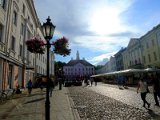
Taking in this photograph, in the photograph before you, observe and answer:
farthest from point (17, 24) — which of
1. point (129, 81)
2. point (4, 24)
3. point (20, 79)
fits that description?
point (129, 81)

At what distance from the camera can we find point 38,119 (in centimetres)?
746

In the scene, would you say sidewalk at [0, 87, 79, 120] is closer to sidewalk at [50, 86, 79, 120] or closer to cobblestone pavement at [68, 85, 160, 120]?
sidewalk at [50, 86, 79, 120]

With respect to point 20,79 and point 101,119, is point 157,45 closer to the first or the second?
point 20,79

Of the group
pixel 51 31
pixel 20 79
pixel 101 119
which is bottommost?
pixel 101 119

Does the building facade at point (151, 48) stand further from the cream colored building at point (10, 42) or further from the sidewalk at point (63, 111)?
the sidewalk at point (63, 111)

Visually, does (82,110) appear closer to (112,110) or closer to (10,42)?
(112,110)

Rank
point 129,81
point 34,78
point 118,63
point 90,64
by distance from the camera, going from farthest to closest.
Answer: point 90,64 → point 118,63 → point 129,81 → point 34,78

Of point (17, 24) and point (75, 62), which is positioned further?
point (75, 62)

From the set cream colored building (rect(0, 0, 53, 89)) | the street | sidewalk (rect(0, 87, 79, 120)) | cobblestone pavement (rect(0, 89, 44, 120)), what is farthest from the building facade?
cobblestone pavement (rect(0, 89, 44, 120))

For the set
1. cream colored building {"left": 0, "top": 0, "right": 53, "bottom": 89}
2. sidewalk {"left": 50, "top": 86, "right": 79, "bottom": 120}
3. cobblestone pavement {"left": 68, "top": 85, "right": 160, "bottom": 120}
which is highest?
cream colored building {"left": 0, "top": 0, "right": 53, "bottom": 89}

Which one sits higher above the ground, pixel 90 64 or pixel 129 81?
pixel 90 64

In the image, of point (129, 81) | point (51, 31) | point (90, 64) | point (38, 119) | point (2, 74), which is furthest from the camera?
point (90, 64)

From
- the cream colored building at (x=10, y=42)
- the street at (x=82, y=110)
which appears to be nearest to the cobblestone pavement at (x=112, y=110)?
the street at (x=82, y=110)

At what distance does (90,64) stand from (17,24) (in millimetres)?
115177
